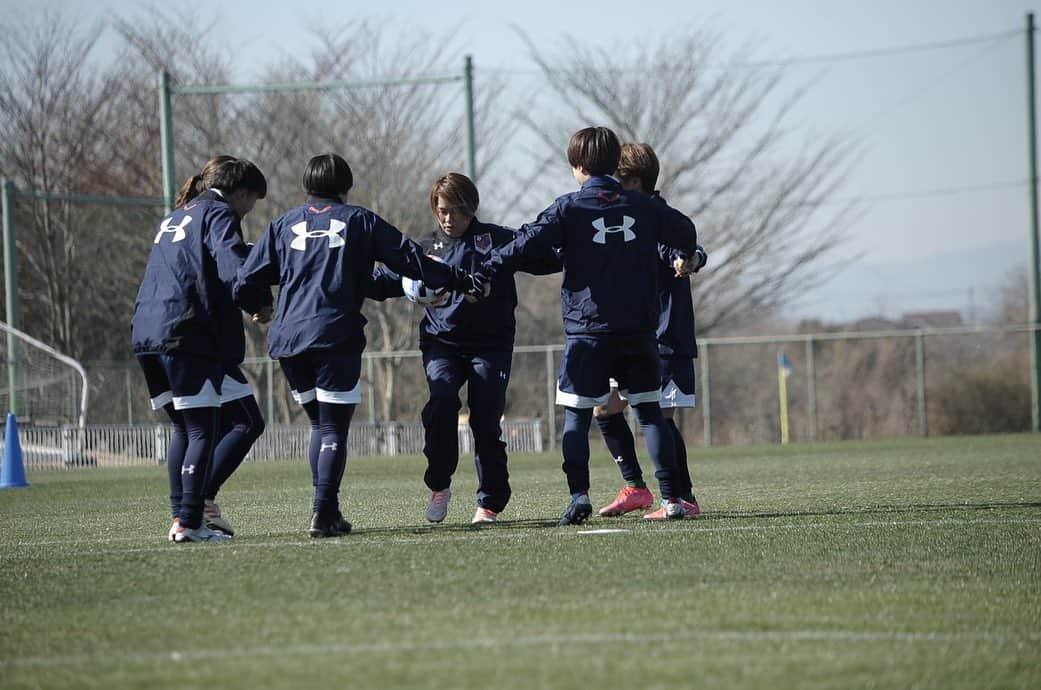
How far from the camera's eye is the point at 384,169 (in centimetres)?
2997

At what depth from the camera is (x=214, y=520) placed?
6.87 meters

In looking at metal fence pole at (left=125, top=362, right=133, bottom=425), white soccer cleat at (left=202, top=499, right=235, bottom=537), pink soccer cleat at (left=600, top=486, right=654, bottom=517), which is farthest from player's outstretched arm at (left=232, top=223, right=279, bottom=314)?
metal fence pole at (left=125, top=362, right=133, bottom=425)

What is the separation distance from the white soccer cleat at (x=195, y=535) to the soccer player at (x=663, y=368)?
81.3 inches

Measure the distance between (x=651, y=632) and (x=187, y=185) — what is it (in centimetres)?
409

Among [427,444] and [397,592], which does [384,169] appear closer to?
[427,444]

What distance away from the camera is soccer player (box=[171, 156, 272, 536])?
6801mm

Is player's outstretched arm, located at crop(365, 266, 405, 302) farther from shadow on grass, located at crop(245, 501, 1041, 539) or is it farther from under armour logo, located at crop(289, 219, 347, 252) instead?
shadow on grass, located at crop(245, 501, 1041, 539)

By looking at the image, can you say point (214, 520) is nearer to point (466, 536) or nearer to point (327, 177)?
point (466, 536)

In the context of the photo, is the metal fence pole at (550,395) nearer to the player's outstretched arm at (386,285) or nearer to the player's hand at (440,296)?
the player's outstretched arm at (386,285)

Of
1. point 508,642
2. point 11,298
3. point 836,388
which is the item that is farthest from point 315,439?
point 836,388

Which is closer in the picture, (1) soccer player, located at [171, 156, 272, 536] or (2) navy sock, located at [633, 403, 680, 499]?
(1) soccer player, located at [171, 156, 272, 536]

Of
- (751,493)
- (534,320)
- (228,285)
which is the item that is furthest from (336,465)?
(534,320)

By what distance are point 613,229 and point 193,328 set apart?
80.4 inches

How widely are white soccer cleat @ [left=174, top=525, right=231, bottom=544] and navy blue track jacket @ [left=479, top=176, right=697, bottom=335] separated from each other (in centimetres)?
175
